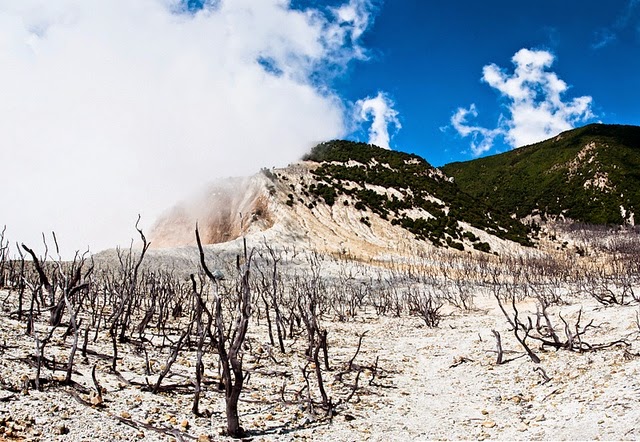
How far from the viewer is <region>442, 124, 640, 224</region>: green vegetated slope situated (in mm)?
98062

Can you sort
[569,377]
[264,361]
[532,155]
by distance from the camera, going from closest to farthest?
[569,377]
[264,361]
[532,155]

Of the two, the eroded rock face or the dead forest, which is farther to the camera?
the eroded rock face

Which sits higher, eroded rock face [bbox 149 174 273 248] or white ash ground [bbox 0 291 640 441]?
eroded rock face [bbox 149 174 273 248]

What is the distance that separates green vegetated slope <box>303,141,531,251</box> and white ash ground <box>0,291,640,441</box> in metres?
42.3

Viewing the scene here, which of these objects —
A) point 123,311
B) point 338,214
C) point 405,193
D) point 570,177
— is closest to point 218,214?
point 338,214

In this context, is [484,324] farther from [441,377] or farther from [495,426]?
[495,426]

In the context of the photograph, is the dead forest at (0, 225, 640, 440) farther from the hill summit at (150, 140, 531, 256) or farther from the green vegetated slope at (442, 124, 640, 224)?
the green vegetated slope at (442, 124, 640, 224)

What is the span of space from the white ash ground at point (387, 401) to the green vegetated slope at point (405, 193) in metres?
42.3

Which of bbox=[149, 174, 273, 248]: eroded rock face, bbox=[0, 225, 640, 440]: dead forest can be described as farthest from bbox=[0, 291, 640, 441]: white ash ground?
bbox=[149, 174, 273, 248]: eroded rock face

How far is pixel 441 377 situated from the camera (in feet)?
37.6

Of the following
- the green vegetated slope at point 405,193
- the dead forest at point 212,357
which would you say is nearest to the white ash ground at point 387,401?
the dead forest at point 212,357

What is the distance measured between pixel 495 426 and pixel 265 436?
11.6ft

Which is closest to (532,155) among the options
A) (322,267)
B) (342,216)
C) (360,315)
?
(342,216)

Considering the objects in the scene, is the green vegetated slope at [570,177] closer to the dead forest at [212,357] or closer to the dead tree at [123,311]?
the dead forest at [212,357]
